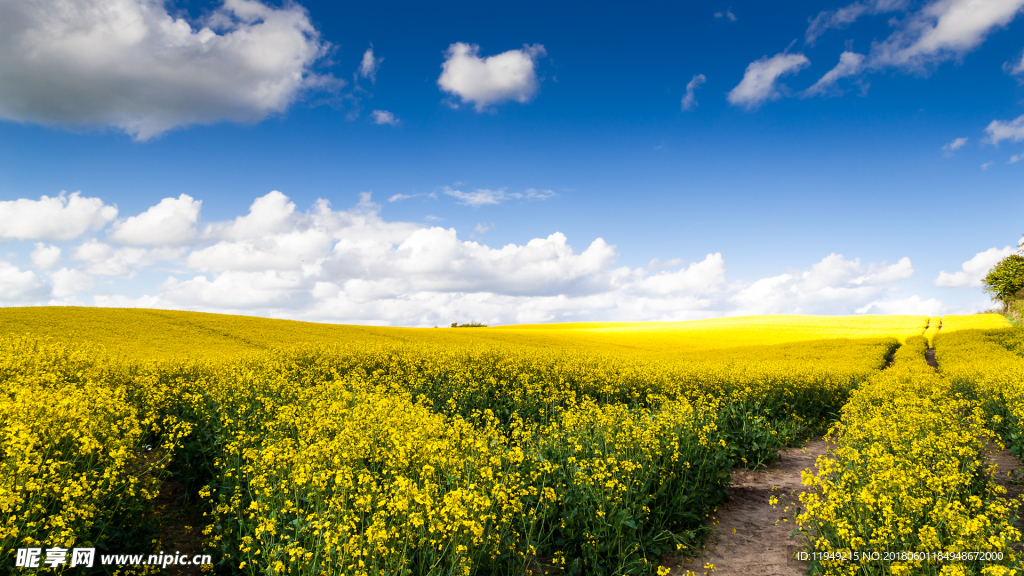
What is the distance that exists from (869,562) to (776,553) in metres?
1.86

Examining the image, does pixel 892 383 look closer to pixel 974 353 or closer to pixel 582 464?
pixel 582 464

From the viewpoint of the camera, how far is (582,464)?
20.9 feet

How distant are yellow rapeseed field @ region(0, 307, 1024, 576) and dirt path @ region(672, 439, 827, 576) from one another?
32 cm

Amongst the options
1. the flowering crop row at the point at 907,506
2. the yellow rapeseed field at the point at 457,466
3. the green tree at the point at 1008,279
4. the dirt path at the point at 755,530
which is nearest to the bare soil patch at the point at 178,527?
the yellow rapeseed field at the point at 457,466

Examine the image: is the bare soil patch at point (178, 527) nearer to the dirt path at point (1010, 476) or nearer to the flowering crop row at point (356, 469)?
the flowering crop row at point (356, 469)

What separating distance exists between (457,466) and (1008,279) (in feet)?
153

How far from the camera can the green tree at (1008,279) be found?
110ft

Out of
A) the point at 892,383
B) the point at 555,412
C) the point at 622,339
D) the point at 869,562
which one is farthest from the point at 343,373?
the point at 622,339

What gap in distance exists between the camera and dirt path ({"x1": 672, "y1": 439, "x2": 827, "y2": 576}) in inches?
245

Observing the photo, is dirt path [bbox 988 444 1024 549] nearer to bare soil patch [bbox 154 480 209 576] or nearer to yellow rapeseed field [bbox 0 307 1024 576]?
yellow rapeseed field [bbox 0 307 1024 576]

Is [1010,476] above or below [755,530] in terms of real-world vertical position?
above

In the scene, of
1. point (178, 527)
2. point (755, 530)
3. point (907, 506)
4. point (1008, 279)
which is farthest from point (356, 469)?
point (1008, 279)

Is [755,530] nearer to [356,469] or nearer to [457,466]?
[457,466]

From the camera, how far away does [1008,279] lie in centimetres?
3422
